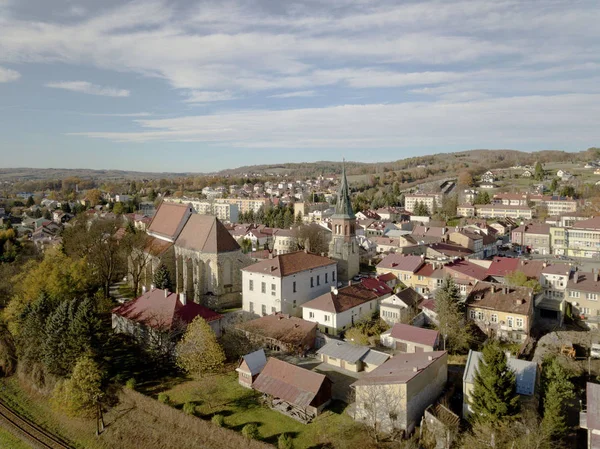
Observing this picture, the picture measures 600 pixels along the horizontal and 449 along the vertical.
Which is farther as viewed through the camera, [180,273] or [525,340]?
[180,273]

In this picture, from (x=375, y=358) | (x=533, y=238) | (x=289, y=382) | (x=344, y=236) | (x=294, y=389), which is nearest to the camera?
(x=294, y=389)

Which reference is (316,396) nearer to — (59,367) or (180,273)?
(59,367)

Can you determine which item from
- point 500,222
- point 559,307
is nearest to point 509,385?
point 559,307

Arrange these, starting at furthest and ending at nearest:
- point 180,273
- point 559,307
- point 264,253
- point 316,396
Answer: point 264,253 < point 180,273 < point 559,307 < point 316,396

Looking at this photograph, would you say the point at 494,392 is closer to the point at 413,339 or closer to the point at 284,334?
the point at 413,339

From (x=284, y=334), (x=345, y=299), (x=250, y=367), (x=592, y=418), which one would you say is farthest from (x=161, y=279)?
(x=592, y=418)

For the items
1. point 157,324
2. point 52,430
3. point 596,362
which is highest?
point 157,324

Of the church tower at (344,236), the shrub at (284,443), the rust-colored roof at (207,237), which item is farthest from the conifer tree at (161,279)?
the shrub at (284,443)
